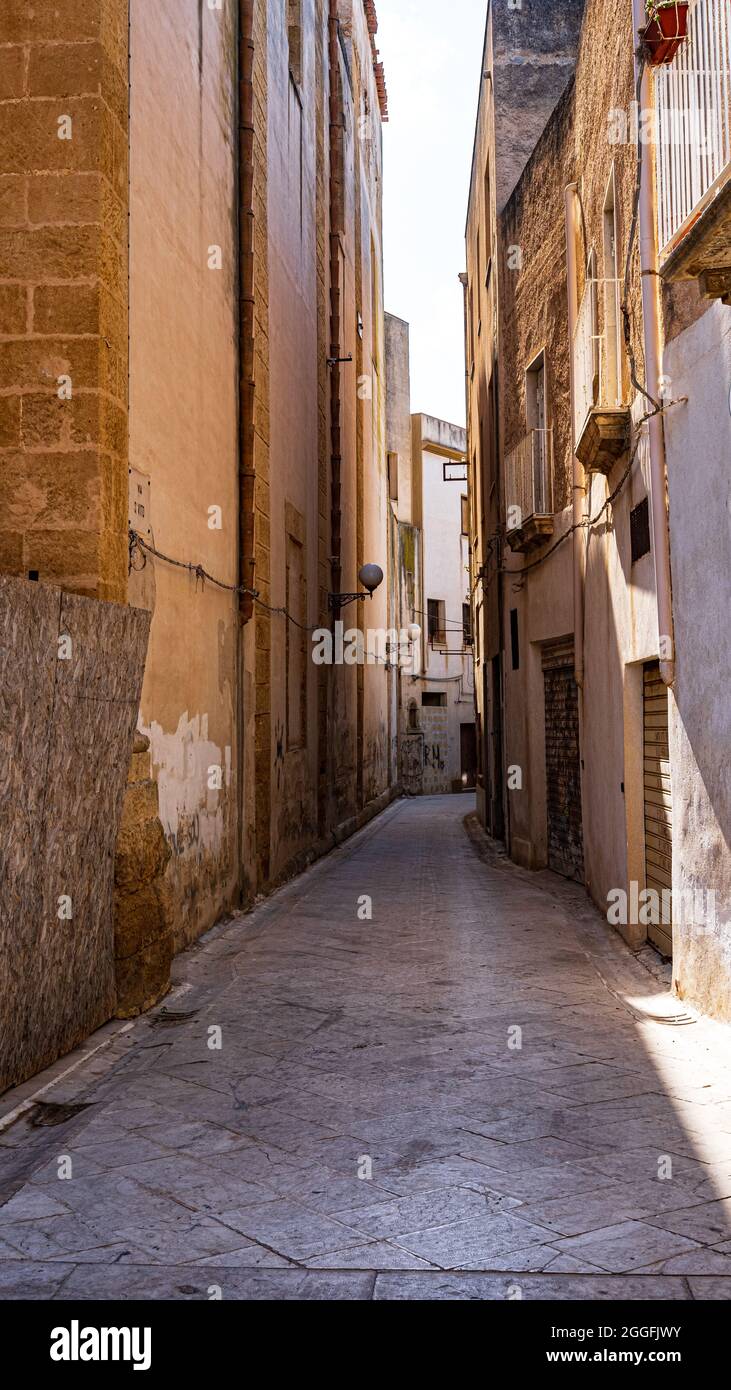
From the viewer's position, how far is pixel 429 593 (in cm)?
3941

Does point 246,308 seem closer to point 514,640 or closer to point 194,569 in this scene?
point 194,569

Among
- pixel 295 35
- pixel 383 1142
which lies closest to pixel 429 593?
pixel 295 35

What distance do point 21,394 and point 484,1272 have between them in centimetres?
485

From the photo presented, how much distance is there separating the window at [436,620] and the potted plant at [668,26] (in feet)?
106

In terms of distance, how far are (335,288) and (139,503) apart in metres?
11.6

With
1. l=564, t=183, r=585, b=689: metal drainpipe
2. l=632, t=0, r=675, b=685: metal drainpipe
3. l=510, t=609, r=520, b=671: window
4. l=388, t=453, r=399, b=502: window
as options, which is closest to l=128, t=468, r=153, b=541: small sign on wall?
l=632, t=0, r=675, b=685: metal drainpipe

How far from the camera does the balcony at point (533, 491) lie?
41.1 feet

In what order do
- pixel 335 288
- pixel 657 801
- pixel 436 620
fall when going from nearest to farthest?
1. pixel 657 801
2. pixel 335 288
3. pixel 436 620

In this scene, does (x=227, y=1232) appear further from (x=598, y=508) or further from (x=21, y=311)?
(x=598, y=508)

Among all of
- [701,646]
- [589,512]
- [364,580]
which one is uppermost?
[364,580]

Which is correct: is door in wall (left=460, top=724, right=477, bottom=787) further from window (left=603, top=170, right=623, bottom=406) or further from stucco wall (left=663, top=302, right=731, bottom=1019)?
stucco wall (left=663, top=302, right=731, bottom=1019)

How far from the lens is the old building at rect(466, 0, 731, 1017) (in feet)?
20.4

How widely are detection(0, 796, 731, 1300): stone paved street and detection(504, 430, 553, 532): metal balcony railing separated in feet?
19.6

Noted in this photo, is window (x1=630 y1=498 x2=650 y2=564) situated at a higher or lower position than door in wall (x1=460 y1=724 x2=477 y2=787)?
higher
